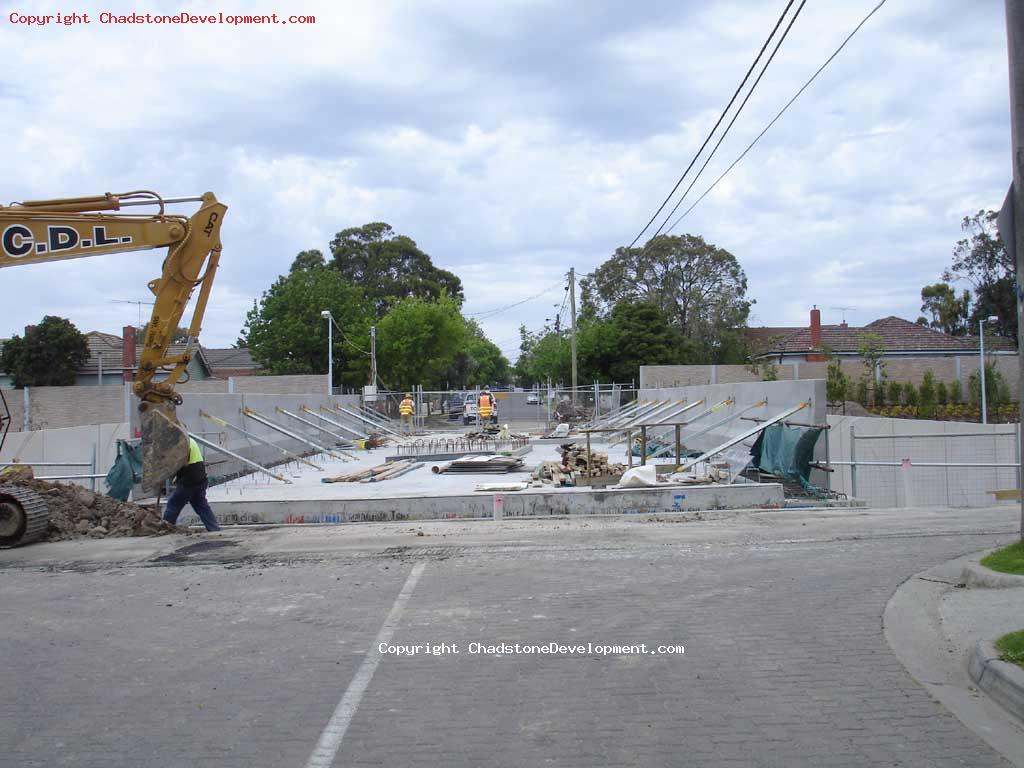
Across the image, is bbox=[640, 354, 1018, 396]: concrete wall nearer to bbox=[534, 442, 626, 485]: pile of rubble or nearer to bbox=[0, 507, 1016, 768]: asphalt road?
bbox=[534, 442, 626, 485]: pile of rubble

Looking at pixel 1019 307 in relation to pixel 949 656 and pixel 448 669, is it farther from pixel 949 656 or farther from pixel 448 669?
pixel 448 669

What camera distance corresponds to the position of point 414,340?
2208 inches

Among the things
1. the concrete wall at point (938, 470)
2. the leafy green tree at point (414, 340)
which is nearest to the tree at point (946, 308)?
the leafy green tree at point (414, 340)

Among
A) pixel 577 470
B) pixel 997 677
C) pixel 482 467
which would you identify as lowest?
pixel 997 677

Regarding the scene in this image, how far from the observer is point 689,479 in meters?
16.6

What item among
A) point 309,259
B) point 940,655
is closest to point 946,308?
point 309,259

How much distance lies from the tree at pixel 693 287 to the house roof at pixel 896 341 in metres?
4.90

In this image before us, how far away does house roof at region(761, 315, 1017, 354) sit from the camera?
54.1 meters

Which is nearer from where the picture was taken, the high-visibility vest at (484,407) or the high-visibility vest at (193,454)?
the high-visibility vest at (193,454)

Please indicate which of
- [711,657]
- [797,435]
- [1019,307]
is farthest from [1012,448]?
[711,657]

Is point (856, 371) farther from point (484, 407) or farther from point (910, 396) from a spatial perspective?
point (484, 407)

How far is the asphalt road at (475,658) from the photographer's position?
4.89 metres

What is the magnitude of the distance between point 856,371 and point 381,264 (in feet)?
151

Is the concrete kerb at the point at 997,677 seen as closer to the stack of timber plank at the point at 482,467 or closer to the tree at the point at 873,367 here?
the stack of timber plank at the point at 482,467
